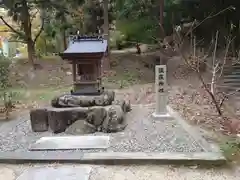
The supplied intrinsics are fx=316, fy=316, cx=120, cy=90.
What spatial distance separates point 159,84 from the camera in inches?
290

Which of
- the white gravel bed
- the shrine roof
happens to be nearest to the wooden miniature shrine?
the shrine roof

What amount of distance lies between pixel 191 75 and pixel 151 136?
8.60m

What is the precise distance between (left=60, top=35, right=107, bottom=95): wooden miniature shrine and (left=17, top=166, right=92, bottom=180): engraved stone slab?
2.63m

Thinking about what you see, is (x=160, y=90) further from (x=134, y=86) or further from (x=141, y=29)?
(x=141, y=29)

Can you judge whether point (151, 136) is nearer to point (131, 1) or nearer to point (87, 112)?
point (87, 112)

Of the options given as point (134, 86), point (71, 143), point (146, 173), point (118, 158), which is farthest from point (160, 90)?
point (134, 86)

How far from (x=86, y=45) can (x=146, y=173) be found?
3.62 meters

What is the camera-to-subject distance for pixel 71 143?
5.77 metres

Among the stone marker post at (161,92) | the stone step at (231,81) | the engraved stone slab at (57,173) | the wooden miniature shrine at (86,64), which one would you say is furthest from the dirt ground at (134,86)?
the engraved stone slab at (57,173)

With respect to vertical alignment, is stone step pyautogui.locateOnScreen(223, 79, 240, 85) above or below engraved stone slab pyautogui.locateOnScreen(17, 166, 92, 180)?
above

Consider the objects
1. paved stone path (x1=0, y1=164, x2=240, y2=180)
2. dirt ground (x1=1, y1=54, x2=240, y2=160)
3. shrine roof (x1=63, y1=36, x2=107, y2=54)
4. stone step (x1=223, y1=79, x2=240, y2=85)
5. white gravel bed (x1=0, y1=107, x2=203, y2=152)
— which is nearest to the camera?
paved stone path (x1=0, y1=164, x2=240, y2=180)

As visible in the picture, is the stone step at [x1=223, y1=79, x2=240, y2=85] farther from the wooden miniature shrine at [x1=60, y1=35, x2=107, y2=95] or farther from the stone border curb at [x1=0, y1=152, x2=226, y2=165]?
the stone border curb at [x1=0, y1=152, x2=226, y2=165]

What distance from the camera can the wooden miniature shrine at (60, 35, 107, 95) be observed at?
22.6ft

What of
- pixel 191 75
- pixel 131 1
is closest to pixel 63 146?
pixel 191 75
